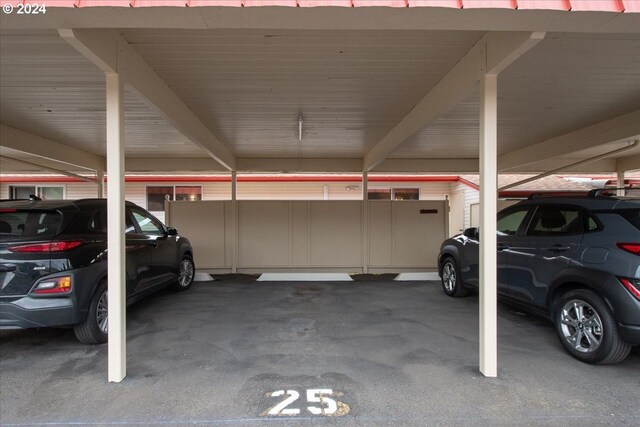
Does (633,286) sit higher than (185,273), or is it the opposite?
(633,286)

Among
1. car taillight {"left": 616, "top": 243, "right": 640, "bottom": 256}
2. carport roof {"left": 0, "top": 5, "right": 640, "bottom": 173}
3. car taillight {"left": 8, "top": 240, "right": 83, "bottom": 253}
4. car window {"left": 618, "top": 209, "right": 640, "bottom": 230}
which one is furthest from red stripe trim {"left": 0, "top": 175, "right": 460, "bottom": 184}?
car taillight {"left": 616, "top": 243, "right": 640, "bottom": 256}

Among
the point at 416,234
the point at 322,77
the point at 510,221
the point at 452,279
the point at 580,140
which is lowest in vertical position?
the point at 452,279

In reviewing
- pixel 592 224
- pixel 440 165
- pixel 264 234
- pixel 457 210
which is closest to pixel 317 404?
pixel 592 224

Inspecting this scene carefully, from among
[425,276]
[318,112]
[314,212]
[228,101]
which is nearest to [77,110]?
[228,101]

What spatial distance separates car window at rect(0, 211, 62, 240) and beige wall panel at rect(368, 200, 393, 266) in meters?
6.84

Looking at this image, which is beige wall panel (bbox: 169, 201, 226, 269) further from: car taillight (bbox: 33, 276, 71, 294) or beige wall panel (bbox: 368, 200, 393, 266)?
car taillight (bbox: 33, 276, 71, 294)

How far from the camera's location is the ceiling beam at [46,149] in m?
6.54

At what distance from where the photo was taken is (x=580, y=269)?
3686 millimetres

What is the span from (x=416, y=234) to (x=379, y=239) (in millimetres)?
938

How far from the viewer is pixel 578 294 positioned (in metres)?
3.70

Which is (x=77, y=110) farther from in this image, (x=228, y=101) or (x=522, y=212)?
(x=522, y=212)

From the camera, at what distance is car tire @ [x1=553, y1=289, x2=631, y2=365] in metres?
3.39

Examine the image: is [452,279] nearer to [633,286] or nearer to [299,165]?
[633,286]

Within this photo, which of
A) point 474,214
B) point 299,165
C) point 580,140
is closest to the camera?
point 580,140
